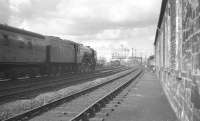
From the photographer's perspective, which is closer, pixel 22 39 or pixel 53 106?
pixel 53 106

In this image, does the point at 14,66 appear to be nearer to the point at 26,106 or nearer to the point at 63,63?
the point at 26,106

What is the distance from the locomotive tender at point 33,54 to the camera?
1700cm

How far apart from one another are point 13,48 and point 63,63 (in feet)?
37.4

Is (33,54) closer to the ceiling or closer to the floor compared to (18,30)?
closer to the floor

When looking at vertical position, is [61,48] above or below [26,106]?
above

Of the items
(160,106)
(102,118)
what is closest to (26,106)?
(102,118)

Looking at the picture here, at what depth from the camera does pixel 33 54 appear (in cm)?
2098

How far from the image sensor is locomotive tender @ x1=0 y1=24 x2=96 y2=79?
17000mm

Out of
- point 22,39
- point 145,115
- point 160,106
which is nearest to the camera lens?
point 145,115

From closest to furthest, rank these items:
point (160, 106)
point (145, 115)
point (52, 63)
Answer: point (145, 115) → point (160, 106) → point (52, 63)

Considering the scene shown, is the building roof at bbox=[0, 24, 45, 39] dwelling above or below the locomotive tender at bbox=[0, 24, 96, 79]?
above

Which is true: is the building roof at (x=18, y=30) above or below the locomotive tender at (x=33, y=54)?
above

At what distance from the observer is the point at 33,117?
827 cm

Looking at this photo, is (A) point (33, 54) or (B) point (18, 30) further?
(A) point (33, 54)
